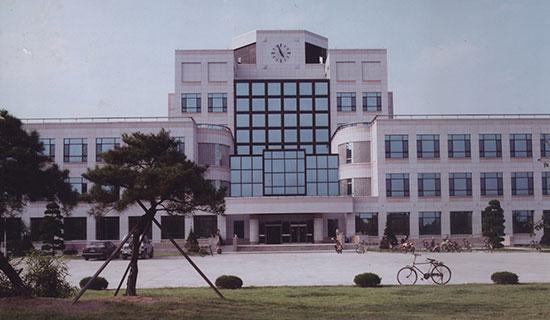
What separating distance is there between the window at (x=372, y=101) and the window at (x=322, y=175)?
28.2ft

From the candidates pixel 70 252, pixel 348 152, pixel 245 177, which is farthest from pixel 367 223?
pixel 70 252

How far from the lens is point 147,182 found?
16.0 meters

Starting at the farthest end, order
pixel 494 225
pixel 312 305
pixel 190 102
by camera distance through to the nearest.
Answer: pixel 190 102, pixel 494 225, pixel 312 305

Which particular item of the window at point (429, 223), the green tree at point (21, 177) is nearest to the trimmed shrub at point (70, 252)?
the window at point (429, 223)

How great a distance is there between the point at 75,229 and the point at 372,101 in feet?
122

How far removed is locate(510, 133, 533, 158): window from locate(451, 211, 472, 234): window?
307 inches

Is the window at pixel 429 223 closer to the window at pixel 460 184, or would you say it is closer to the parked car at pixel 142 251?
the window at pixel 460 184

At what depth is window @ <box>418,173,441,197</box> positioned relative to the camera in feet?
198

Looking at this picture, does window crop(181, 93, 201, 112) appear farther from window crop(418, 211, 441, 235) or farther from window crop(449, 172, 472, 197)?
window crop(449, 172, 472, 197)

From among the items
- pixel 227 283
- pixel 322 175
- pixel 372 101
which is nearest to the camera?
pixel 227 283

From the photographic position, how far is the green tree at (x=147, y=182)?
52.3ft

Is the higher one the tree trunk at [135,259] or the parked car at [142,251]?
the tree trunk at [135,259]

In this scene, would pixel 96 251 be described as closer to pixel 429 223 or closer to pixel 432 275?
pixel 432 275

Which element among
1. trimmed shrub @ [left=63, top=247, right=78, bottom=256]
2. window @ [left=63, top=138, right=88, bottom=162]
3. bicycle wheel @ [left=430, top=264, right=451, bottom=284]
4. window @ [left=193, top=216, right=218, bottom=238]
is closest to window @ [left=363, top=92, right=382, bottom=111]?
window @ [left=193, top=216, right=218, bottom=238]
